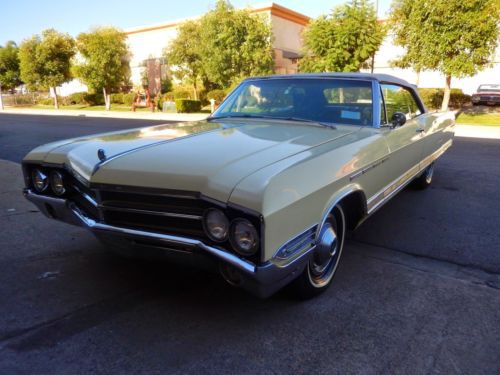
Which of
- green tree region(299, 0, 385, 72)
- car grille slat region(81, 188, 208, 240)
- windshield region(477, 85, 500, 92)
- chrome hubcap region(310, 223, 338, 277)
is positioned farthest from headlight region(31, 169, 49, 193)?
windshield region(477, 85, 500, 92)

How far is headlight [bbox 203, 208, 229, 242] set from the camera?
211cm

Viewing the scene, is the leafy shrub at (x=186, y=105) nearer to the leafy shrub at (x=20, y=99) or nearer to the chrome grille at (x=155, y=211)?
the chrome grille at (x=155, y=211)

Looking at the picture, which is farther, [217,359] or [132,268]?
[132,268]

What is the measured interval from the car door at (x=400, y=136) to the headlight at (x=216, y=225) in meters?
1.84

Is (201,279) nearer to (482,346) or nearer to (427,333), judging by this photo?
(427,333)

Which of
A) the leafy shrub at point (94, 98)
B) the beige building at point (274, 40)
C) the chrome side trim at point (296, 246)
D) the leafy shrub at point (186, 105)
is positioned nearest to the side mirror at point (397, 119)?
the chrome side trim at point (296, 246)

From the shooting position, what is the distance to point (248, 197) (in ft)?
6.51

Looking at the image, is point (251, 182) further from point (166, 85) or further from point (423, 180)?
point (166, 85)

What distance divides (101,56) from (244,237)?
27939 millimetres

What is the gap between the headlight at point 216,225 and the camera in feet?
6.93

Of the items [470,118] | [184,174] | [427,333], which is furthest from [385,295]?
[470,118]

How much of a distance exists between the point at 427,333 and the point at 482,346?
0.91 ft

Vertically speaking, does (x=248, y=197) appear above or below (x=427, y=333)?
above

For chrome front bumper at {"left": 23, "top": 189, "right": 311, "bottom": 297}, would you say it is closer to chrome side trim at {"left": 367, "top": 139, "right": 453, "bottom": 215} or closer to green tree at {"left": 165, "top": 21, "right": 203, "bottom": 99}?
chrome side trim at {"left": 367, "top": 139, "right": 453, "bottom": 215}
